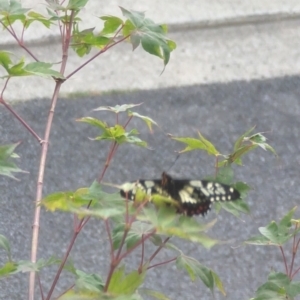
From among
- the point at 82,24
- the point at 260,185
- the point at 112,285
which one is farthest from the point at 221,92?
the point at 112,285

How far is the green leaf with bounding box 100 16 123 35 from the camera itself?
79cm

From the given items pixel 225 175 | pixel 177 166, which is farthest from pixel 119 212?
pixel 177 166

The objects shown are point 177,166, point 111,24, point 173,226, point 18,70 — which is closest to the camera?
point 173,226

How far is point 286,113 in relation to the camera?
6.24 feet

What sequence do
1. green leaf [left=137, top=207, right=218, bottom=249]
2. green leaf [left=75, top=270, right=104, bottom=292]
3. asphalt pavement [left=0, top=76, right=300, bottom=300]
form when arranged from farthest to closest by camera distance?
asphalt pavement [left=0, top=76, right=300, bottom=300], green leaf [left=75, top=270, right=104, bottom=292], green leaf [left=137, top=207, right=218, bottom=249]

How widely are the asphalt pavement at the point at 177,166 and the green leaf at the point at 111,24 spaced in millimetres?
623

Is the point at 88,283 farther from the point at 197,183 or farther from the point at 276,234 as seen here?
the point at 276,234

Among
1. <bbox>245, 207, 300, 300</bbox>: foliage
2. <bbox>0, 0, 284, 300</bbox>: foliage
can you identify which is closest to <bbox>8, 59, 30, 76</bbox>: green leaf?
<bbox>0, 0, 284, 300</bbox>: foliage

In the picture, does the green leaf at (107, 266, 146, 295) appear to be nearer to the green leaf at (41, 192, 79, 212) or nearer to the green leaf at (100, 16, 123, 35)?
the green leaf at (41, 192, 79, 212)

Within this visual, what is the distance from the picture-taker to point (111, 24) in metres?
0.81

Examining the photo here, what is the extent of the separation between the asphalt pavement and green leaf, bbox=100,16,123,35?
62 centimetres

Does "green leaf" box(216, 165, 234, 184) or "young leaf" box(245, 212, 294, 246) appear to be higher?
"green leaf" box(216, 165, 234, 184)

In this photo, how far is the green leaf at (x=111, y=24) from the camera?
791 millimetres

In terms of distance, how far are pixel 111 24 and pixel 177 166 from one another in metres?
0.99
